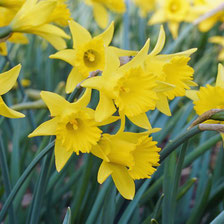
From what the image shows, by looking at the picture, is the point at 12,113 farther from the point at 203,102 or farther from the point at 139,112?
the point at 203,102

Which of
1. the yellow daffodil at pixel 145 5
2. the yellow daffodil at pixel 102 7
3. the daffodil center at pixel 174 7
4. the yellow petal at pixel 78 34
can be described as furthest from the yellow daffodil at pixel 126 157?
the yellow daffodil at pixel 145 5

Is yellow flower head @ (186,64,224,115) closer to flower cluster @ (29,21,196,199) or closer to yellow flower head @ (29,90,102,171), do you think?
flower cluster @ (29,21,196,199)

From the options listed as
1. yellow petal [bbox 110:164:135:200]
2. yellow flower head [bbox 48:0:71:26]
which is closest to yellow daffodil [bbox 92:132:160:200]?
yellow petal [bbox 110:164:135:200]

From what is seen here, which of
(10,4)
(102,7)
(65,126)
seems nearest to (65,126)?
(65,126)

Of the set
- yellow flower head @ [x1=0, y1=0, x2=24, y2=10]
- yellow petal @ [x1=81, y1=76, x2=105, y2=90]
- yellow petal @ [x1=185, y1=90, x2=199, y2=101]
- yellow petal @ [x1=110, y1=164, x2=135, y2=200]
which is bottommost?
yellow petal @ [x1=110, y1=164, x2=135, y2=200]

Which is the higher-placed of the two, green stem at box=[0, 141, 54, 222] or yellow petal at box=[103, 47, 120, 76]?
yellow petal at box=[103, 47, 120, 76]

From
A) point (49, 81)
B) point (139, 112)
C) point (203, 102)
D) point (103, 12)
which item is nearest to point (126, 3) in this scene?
point (103, 12)

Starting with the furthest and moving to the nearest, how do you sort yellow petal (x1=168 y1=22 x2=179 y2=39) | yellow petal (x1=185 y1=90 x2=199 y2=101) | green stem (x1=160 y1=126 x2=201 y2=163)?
yellow petal (x1=168 y1=22 x2=179 y2=39), yellow petal (x1=185 y1=90 x2=199 y2=101), green stem (x1=160 y1=126 x2=201 y2=163)
